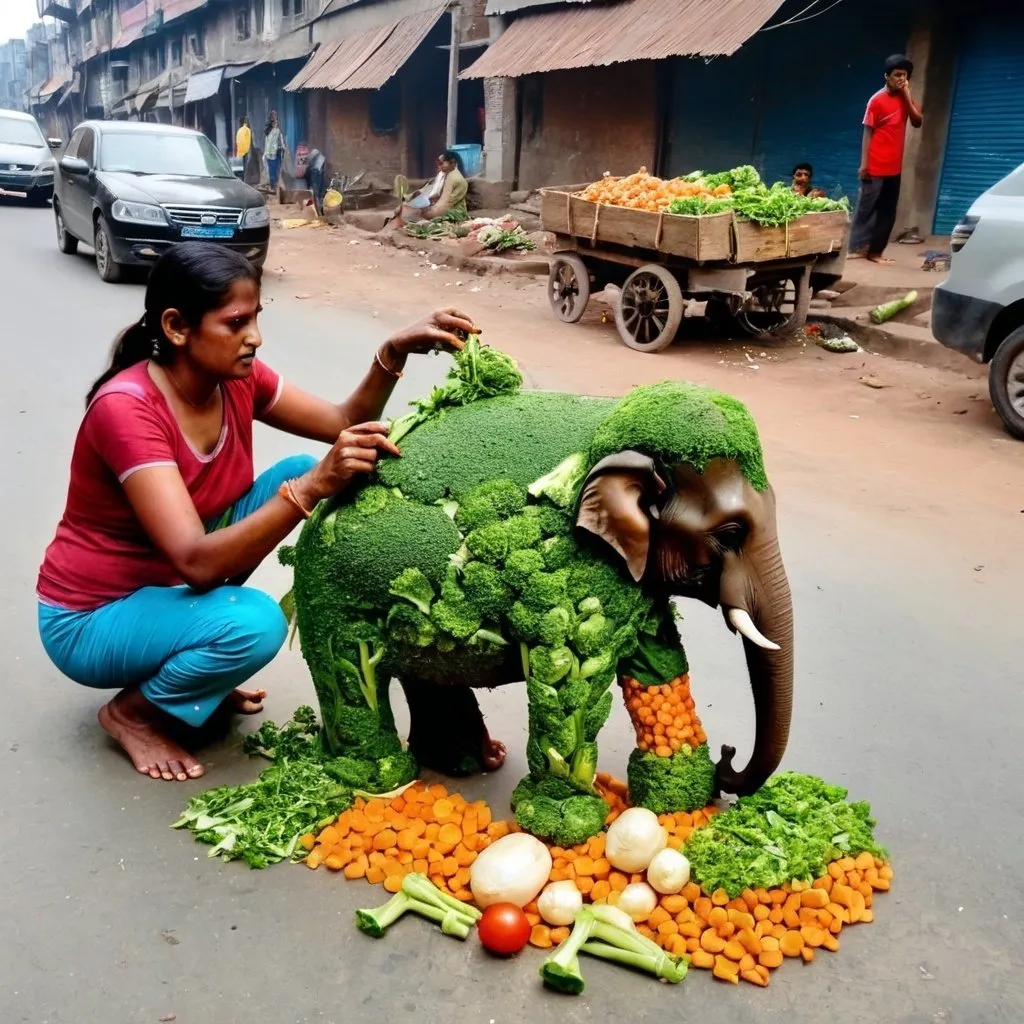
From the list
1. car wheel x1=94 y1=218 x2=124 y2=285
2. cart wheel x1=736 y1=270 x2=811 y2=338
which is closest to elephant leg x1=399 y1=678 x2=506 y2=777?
cart wheel x1=736 y1=270 x2=811 y2=338

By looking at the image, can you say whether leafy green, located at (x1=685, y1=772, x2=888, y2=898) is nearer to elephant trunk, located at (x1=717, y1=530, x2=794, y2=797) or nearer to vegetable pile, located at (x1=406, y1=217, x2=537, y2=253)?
elephant trunk, located at (x1=717, y1=530, x2=794, y2=797)

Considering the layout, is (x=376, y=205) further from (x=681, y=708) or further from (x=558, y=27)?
(x=681, y=708)

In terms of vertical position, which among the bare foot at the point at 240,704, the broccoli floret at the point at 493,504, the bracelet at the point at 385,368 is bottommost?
the bare foot at the point at 240,704

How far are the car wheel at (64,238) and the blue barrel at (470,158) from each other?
774 centimetres

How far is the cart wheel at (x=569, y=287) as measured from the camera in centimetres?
1002

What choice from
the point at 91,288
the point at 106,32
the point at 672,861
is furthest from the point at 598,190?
the point at 106,32

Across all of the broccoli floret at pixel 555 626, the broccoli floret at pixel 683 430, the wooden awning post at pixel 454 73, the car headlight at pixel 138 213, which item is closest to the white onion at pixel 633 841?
the broccoli floret at pixel 555 626

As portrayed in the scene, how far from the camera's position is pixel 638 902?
94.9 inches

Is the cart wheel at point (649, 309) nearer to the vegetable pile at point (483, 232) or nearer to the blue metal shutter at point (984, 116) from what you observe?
the blue metal shutter at point (984, 116)

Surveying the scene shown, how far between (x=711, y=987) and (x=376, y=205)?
19.5 metres

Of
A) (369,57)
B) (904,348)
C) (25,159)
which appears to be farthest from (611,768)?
(25,159)

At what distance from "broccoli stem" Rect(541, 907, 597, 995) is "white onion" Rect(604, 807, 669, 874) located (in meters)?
0.17

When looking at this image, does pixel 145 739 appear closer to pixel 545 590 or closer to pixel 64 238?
pixel 545 590

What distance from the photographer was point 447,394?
2670mm
